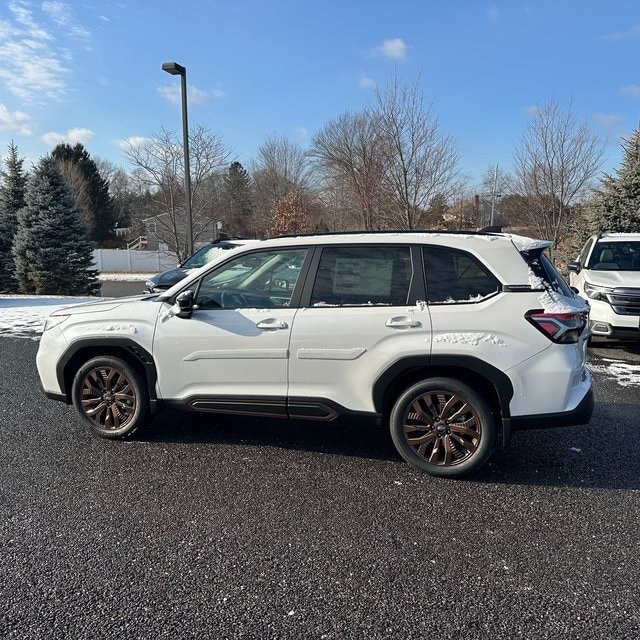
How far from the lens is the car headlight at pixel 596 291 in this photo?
7.42m

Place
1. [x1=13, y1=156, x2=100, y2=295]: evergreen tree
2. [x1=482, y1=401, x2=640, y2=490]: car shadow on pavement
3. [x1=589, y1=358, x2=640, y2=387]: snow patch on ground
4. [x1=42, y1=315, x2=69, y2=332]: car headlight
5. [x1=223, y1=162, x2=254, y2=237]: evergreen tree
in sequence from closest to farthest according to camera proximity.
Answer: [x1=482, y1=401, x2=640, y2=490]: car shadow on pavement
[x1=42, y1=315, x2=69, y2=332]: car headlight
[x1=589, y1=358, x2=640, y2=387]: snow patch on ground
[x1=13, y1=156, x2=100, y2=295]: evergreen tree
[x1=223, y1=162, x2=254, y2=237]: evergreen tree

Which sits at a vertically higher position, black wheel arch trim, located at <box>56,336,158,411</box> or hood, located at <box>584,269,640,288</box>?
hood, located at <box>584,269,640,288</box>

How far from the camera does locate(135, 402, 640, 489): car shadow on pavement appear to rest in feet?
12.2

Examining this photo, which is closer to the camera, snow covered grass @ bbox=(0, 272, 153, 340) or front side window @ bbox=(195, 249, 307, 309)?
front side window @ bbox=(195, 249, 307, 309)

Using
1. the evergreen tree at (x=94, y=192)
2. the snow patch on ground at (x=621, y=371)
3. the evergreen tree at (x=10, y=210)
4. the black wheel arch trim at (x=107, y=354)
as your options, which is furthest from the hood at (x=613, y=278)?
the evergreen tree at (x=94, y=192)

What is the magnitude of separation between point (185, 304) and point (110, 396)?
1106mm

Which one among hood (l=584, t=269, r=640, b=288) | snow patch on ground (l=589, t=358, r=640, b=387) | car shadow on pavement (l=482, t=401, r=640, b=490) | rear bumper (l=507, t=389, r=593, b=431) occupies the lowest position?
car shadow on pavement (l=482, t=401, r=640, b=490)

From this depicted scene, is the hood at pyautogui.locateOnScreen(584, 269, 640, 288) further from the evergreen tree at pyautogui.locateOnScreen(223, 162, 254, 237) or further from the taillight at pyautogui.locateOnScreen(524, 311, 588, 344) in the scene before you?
the evergreen tree at pyautogui.locateOnScreen(223, 162, 254, 237)

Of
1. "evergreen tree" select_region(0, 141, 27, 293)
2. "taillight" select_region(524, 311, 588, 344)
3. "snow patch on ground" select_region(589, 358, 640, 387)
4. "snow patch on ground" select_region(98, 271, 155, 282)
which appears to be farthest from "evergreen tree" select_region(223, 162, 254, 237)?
"taillight" select_region(524, 311, 588, 344)

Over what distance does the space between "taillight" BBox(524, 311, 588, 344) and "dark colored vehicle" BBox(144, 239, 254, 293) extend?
717 cm

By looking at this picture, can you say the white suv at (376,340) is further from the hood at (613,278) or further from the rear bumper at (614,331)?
the hood at (613,278)

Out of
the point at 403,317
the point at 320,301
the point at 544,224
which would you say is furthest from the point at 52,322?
the point at 544,224

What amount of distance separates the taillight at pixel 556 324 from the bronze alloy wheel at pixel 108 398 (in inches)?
124

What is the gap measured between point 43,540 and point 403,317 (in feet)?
8.49
